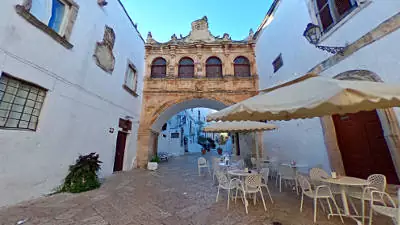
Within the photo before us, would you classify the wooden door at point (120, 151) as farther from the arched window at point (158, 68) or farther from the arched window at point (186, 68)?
the arched window at point (186, 68)

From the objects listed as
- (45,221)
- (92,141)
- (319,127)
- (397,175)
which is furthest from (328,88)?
(92,141)

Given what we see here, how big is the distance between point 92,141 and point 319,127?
7755 mm

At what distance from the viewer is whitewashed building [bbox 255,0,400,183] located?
3.23m

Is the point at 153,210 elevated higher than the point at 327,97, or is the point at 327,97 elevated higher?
the point at 327,97

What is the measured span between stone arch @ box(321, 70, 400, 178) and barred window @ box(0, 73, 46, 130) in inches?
313

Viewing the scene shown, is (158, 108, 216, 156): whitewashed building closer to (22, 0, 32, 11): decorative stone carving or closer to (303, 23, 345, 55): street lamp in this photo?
(22, 0, 32, 11): decorative stone carving

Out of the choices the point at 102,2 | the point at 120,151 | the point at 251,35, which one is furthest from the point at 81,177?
the point at 251,35

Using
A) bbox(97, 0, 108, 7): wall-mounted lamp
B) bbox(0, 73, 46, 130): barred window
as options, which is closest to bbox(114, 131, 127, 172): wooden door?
bbox(0, 73, 46, 130): barred window

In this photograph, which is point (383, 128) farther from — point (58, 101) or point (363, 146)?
point (58, 101)

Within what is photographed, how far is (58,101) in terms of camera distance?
14.1ft

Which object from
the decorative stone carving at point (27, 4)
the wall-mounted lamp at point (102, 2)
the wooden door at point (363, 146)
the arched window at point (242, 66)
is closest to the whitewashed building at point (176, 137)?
the arched window at point (242, 66)

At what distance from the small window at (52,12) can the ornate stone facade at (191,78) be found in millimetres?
5104

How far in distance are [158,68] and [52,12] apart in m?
5.88

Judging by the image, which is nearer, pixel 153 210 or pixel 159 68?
pixel 153 210
